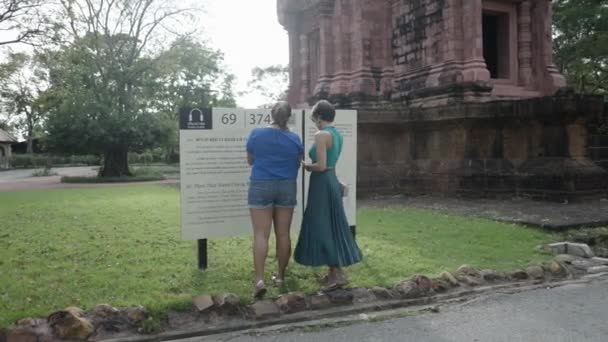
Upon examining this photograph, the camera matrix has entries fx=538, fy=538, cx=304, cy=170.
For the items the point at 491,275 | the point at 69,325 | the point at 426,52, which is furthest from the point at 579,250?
the point at 426,52

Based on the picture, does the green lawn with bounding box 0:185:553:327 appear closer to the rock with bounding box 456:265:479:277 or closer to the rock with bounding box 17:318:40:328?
the rock with bounding box 17:318:40:328

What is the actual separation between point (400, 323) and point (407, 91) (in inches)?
440

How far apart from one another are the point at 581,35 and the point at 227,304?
26.8 meters

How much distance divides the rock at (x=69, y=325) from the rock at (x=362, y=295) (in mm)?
2204

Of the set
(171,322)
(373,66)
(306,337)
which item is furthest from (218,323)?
(373,66)

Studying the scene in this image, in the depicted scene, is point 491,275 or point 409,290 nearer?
point 409,290

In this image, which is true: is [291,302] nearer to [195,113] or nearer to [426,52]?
[195,113]

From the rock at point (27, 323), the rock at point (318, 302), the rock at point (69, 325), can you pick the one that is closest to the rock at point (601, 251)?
the rock at point (318, 302)

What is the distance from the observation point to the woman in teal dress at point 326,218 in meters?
4.94

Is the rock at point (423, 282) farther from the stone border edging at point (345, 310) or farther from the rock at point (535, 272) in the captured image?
the rock at point (535, 272)

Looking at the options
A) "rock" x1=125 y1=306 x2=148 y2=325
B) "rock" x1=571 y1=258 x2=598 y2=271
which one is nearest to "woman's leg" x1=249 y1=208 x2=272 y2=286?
"rock" x1=125 y1=306 x2=148 y2=325

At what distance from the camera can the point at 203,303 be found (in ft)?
14.3

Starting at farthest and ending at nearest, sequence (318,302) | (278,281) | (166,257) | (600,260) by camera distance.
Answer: (166,257) < (600,260) < (278,281) < (318,302)

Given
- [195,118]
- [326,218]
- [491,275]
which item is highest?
[195,118]
